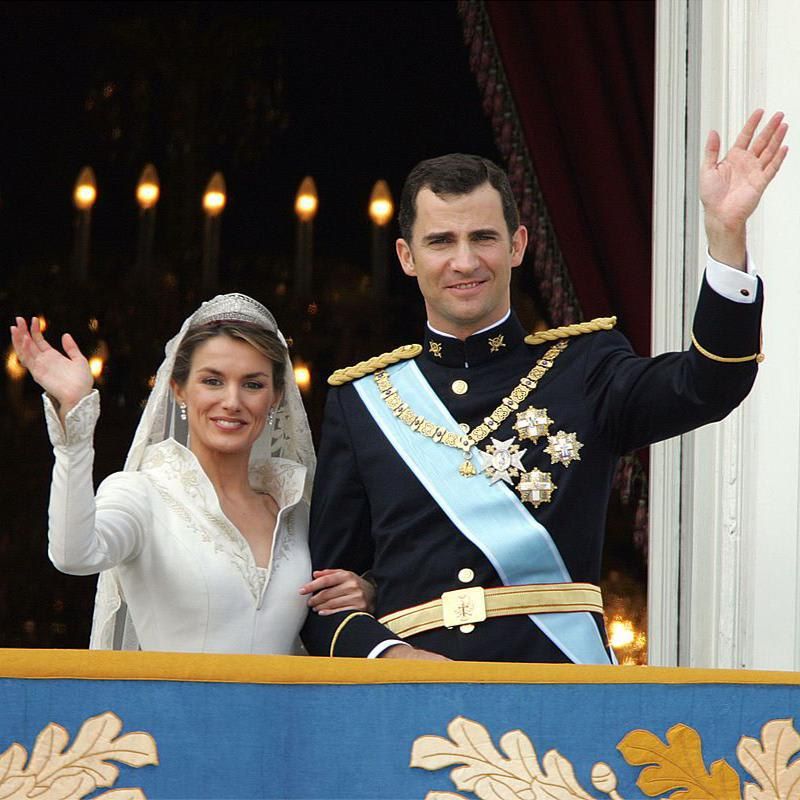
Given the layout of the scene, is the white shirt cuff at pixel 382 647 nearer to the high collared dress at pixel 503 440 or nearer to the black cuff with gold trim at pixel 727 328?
the high collared dress at pixel 503 440

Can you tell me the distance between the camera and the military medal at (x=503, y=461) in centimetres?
267

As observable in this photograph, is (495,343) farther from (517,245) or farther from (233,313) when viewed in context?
(233,313)

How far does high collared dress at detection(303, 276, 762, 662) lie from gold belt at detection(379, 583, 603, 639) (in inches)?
0.5

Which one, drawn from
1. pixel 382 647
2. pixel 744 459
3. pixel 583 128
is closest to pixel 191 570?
pixel 382 647

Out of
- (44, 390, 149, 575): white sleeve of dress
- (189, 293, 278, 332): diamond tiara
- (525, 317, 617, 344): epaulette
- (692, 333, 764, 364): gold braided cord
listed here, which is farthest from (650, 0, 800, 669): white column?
(44, 390, 149, 575): white sleeve of dress

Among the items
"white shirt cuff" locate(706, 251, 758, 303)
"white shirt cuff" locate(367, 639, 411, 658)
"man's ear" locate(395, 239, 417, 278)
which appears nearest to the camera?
"white shirt cuff" locate(706, 251, 758, 303)

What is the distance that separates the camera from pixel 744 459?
3123 millimetres

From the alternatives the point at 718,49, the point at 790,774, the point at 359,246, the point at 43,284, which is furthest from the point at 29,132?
the point at 790,774

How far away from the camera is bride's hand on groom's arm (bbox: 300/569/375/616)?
270 centimetres

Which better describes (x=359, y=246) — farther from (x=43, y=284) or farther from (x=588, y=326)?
(x=588, y=326)

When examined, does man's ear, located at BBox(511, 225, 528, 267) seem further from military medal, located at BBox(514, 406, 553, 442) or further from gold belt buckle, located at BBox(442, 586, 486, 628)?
gold belt buckle, located at BBox(442, 586, 486, 628)

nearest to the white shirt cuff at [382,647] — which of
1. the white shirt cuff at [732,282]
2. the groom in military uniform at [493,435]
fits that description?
the groom in military uniform at [493,435]

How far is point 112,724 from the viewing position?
220 cm

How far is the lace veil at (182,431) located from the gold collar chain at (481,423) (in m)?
0.26
